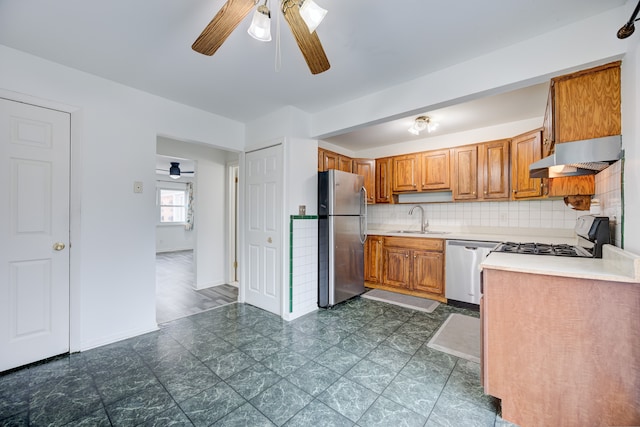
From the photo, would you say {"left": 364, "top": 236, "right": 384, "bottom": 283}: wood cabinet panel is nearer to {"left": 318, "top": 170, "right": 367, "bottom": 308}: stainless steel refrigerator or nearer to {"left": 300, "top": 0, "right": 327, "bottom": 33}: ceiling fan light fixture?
{"left": 318, "top": 170, "right": 367, "bottom": 308}: stainless steel refrigerator

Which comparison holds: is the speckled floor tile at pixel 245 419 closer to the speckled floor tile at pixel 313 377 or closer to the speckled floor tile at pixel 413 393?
the speckled floor tile at pixel 313 377

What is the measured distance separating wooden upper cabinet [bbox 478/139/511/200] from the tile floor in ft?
6.33

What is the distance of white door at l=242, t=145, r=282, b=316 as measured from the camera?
313cm

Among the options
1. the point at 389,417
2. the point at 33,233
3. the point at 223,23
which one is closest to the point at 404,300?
the point at 389,417

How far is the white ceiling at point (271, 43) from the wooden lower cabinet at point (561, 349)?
1589 millimetres

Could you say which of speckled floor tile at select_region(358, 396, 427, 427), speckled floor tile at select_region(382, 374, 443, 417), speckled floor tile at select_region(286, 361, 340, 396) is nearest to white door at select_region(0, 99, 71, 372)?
speckled floor tile at select_region(286, 361, 340, 396)

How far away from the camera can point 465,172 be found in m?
3.68

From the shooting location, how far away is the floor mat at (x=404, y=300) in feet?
10.7

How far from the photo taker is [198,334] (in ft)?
8.57

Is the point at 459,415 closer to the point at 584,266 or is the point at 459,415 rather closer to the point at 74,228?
the point at 584,266

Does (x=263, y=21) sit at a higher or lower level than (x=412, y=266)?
higher

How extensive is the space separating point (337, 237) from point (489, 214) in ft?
7.25

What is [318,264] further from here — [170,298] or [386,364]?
[170,298]

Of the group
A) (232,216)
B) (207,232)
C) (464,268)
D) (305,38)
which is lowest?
(464,268)
